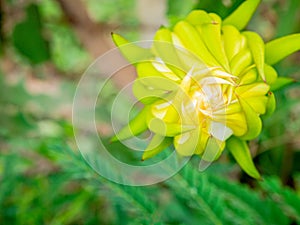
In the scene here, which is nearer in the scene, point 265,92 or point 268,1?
point 265,92

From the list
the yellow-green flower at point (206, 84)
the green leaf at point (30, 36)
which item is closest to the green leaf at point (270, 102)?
the yellow-green flower at point (206, 84)

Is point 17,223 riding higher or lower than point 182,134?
lower

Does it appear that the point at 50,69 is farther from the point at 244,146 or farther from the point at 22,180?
the point at 244,146

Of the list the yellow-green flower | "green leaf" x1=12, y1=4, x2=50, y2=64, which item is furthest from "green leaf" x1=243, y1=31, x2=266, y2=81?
"green leaf" x1=12, y1=4, x2=50, y2=64

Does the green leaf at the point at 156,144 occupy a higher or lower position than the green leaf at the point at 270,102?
higher

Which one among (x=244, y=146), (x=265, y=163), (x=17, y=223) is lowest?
(x=265, y=163)

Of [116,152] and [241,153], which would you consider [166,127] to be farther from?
[116,152]

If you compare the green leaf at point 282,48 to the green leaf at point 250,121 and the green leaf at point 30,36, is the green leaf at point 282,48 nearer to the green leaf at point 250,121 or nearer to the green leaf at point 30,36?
the green leaf at point 250,121

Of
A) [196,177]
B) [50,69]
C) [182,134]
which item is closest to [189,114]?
[182,134]
